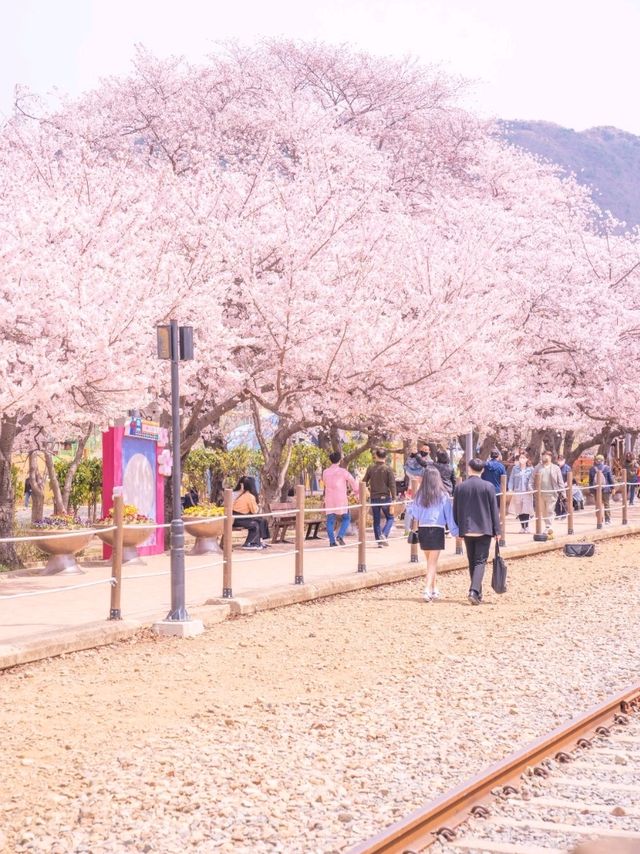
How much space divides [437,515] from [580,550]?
8869mm

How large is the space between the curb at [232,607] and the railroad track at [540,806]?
5.69 meters

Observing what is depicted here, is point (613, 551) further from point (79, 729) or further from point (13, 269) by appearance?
point (79, 729)

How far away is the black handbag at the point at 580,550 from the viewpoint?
79.7 ft

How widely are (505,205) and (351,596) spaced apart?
29.7 meters

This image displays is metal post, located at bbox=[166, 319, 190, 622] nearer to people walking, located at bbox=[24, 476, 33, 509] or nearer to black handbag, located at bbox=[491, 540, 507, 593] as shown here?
black handbag, located at bbox=[491, 540, 507, 593]

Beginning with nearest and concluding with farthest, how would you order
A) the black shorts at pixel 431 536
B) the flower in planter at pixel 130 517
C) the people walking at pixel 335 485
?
the black shorts at pixel 431 536
the flower in planter at pixel 130 517
the people walking at pixel 335 485

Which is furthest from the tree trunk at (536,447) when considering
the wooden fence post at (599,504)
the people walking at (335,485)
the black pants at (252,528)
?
the black pants at (252,528)

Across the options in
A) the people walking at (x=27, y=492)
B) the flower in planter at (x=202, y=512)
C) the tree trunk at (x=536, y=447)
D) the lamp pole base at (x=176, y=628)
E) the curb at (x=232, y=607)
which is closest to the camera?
the curb at (x=232, y=607)

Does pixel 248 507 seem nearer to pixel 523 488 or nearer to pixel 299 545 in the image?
pixel 299 545

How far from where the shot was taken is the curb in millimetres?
11805

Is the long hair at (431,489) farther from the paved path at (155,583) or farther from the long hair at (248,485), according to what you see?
the long hair at (248,485)

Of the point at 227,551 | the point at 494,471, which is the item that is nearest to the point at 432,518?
the point at 227,551

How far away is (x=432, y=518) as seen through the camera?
16.4 m

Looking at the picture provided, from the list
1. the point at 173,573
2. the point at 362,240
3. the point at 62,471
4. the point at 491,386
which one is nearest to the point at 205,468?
the point at 62,471
